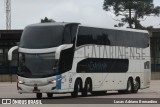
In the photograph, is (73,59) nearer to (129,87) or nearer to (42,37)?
(42,37)

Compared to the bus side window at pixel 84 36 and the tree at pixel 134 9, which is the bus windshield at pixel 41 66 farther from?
the tree at pixel 134 9

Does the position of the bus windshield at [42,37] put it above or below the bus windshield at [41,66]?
above

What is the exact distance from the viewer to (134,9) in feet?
336

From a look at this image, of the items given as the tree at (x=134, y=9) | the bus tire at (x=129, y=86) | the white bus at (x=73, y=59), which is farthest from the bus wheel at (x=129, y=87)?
the tree at (x=134, y=9)

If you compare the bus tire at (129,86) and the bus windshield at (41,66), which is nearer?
the bus windshield at (41,66)

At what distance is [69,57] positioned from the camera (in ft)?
93.8

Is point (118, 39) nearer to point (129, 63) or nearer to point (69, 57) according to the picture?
point (129, 63)

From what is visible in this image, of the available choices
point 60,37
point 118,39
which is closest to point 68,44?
point 60,37

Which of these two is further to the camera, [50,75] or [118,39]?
[118,39]

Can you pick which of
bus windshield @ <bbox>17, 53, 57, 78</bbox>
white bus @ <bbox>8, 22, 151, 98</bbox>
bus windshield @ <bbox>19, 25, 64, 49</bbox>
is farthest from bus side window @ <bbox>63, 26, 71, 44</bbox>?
bus windshield @ <bbox>17, 53, 57, 78</bbox>

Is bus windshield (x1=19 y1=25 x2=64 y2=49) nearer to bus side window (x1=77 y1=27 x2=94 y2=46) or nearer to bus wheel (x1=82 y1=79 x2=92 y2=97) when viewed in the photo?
bus side window (x1=77 y1=27 x2=94 y2=46)

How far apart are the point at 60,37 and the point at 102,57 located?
4509 millimetres

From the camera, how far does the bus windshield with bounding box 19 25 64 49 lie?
2797cm

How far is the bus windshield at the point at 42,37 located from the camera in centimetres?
2797
